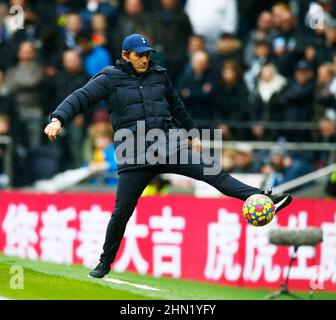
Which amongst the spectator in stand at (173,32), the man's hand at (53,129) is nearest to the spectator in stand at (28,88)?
the spectator in stand at (173,32)

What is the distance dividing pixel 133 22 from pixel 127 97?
7.50m

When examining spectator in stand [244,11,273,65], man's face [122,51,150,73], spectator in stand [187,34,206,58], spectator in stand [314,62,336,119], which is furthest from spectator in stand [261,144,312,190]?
man's face [122,51,150,73]

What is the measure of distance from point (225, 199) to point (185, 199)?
1.98 feet

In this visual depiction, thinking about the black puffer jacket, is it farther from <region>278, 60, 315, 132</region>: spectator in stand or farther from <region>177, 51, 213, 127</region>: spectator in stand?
<region>278, 60, 315, 132</region>: spectator in stand

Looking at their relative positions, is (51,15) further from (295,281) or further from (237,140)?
(295,281)

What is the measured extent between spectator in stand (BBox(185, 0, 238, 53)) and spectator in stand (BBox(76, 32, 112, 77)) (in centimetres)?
154

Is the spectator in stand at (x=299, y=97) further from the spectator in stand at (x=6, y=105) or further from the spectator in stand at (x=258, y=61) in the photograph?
the spectator in stand at (x=6, y=105)

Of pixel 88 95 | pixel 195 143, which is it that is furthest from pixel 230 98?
pixel 88 95

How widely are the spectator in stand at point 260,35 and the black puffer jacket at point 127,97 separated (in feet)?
23.1

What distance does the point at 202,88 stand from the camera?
17609 millimetres

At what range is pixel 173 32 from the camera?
18.1 m

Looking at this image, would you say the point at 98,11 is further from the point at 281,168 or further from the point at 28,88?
the point at 281,168

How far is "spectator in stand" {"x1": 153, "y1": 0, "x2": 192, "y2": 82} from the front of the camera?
A: 18062mm
